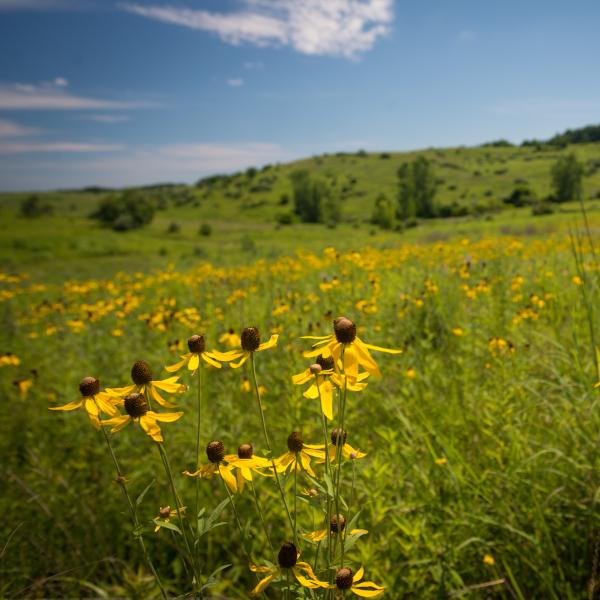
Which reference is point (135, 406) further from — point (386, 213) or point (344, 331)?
point (386, 213)

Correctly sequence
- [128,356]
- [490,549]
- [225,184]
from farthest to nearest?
[225,184] < [128,356] < [490,549]

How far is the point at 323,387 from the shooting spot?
3.22 feet

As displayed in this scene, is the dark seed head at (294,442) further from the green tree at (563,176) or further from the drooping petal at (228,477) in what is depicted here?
the green tree at (563,176)

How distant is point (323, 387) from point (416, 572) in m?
1.41

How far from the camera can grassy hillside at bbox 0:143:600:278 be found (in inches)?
1133

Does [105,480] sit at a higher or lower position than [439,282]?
lower

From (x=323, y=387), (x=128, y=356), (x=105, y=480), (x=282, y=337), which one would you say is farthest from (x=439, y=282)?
(x=323, y=387)

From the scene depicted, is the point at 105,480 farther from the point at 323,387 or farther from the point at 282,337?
the point at 323,387

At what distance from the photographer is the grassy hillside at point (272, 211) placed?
94.4ft

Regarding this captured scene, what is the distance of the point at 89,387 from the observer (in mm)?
1088

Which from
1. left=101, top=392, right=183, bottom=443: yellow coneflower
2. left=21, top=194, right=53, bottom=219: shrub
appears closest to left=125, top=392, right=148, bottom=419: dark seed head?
left=101, top=392, right=183, bottom=443: yellow coneflower

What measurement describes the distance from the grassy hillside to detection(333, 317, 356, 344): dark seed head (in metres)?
20.7

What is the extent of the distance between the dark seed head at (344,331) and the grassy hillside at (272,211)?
2070 centimetres

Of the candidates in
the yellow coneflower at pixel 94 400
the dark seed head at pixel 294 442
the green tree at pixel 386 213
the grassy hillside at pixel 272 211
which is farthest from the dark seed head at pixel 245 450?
the grassy hillside at pixel 272 211
